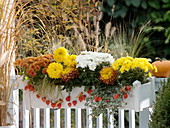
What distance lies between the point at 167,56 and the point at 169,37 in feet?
1.30

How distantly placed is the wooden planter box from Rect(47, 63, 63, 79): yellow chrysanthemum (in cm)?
19

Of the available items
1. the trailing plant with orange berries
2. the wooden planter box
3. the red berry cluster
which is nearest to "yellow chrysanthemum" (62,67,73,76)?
the trailing plant with orange berries

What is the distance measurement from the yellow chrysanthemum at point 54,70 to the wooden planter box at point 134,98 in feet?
0.64

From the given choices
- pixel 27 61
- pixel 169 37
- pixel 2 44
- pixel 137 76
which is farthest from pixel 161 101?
pixel 169 37

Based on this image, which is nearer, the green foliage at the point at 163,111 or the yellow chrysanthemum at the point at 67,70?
the green foliage at the point at 163,111

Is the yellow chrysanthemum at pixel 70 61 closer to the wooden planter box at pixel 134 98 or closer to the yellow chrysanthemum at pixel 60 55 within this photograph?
the yellow chrysanthemum at pixel 60 55

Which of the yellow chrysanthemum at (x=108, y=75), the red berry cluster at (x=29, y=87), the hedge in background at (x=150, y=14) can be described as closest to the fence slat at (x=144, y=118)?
the yellow chrysanthemum at (x=108, y=75)

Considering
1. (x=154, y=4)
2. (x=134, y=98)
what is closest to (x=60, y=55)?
(x=134, y=98)

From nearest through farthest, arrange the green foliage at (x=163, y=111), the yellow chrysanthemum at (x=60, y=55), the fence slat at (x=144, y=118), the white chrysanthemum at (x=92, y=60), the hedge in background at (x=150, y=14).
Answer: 1. the green foliage at (x=163, y=111)
2. the white chrysanthemum at (x=92, y=60)
3. the yellow chrysanthemum at (x=60, y=55)
4. the fence slat at (x=144, y=118)
5. the hedge in background at (x=150, y=14)

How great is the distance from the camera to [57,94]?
3.17 metres

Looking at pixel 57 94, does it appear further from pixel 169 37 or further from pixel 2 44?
pixel 169 37

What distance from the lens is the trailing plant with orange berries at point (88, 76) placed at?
116 inches

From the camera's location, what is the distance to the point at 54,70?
119 inches

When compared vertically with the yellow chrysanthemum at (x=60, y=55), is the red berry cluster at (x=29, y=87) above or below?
below
